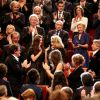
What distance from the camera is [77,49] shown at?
1083 centimetres

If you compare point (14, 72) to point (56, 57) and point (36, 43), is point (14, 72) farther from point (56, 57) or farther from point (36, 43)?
point (36, 43)

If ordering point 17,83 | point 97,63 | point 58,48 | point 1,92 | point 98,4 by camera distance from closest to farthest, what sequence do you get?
point 1,92 < point 17,83 < point 97,63 < point 58,48 < point 98,4

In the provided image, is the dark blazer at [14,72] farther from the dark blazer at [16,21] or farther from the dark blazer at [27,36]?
the dark blazer at [16,21]

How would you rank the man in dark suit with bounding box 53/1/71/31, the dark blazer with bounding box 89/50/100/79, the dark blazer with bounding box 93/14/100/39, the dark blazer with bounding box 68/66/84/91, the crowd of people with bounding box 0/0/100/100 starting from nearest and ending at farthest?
the crowd of people with bounding box 0/0/100/100, the dark blazer with bounding box 68/66/84/91, the dark blazer with bounding box 89/50/100/79, the dark blazer with bounding box 93/14/100/39, the man in dark suit with bounding box 53/1/71/31

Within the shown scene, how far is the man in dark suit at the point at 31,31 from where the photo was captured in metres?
11.1

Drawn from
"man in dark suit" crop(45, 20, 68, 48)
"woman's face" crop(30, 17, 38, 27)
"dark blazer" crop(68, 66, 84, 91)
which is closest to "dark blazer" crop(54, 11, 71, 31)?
"man in dark suit" crop(45, 20, 68, 48)

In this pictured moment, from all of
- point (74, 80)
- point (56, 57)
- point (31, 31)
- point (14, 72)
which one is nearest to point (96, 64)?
point (56, 57)

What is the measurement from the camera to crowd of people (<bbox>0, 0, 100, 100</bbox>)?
7.52 meters

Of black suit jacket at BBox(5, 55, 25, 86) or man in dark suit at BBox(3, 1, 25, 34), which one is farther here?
man in dark suit at BBox(3, 1, 25, 34)

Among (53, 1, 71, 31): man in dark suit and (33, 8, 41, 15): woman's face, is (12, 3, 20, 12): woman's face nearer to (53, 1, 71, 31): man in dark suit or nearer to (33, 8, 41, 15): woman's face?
(33, 8, 41, 15): woman's face

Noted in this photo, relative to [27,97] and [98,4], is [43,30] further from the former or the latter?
[27,97]

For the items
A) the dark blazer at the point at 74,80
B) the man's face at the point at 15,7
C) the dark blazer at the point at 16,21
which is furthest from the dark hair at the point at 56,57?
the man's face at the point at 15,7

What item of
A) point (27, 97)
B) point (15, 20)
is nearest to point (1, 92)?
point (27, 97)

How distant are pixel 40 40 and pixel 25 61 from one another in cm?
57
